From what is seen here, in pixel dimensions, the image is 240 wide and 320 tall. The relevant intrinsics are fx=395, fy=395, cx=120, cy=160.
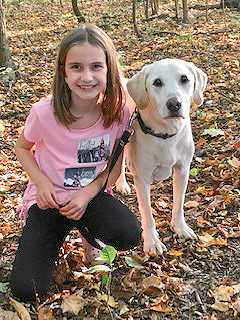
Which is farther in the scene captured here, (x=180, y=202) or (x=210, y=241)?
(x=180, y=202)

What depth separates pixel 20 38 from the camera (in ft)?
36.0

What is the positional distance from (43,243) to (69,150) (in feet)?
2.15

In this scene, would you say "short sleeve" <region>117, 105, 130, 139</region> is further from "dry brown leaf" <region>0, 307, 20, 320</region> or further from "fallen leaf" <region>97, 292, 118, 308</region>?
"dry brown leaf" <region>0, 307, 20, 320</region>

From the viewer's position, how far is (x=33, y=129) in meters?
2.70

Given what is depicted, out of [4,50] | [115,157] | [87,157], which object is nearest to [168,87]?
[115,157]

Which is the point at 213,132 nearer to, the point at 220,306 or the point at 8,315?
the point at 220,306

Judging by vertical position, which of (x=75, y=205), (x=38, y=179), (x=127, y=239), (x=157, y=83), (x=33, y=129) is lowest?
(x=127, y=239)

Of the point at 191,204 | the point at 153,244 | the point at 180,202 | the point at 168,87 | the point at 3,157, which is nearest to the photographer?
the point at 168,87

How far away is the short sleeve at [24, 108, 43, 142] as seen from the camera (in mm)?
2691

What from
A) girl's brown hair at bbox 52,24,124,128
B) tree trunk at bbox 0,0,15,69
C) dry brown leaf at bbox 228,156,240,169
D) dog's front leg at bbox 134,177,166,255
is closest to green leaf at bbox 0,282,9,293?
dog's front leg at bbox 134,177,166,255

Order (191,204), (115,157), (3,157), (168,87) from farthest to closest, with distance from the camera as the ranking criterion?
(3,157), (191,204), (115,157), (168,87)

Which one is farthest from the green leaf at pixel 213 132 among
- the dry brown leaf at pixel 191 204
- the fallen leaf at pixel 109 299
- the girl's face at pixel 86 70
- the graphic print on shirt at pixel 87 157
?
the fallen leaf at pixel 109 299

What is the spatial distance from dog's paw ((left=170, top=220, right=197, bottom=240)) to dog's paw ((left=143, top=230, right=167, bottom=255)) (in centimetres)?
21

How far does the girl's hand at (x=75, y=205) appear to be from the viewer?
2619mm
